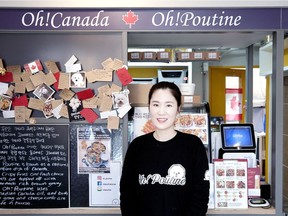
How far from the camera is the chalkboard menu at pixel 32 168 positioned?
242 cm

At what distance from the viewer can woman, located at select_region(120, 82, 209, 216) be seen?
1724 millimetres

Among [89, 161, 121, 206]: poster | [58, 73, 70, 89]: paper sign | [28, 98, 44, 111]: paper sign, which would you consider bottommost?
[89, 161, 121, 206]: poster

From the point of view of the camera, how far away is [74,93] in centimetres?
240

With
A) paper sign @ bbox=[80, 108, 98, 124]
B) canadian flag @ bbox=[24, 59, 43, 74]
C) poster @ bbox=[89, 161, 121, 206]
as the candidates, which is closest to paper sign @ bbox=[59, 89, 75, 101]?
paper sign @ bbox=[80, 108, 98, 124]

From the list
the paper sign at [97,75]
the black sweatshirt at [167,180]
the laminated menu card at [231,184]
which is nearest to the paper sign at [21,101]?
the paper sign at [97,75]

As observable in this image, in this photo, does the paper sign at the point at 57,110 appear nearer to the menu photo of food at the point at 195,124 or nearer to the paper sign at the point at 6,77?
the paper sign at the point at 6,77

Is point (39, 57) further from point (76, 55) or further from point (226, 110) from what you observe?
point (226, 110)

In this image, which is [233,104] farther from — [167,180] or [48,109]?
[167,180]

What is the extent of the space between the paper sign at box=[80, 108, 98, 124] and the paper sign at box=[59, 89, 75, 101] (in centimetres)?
14

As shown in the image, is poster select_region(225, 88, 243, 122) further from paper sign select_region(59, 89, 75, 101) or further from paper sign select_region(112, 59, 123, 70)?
paper sign select_region(59, 89, 75, 101)

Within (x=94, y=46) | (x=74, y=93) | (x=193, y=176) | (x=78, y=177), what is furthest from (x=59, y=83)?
(x=193, y=176)

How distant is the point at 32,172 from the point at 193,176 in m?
1.32

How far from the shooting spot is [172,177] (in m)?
1.72

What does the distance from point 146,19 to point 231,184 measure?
1382 mm
